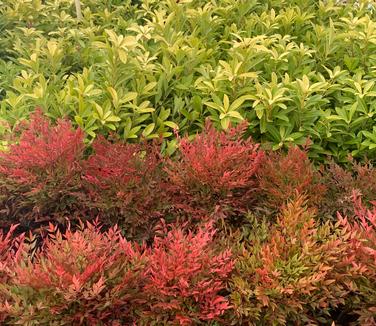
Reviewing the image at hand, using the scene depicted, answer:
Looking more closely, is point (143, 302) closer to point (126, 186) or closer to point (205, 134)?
point (126, 186)

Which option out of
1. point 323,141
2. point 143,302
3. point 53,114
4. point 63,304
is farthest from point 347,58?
point 63,304

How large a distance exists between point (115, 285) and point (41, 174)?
0.80 m

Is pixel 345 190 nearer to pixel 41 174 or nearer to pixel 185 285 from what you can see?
pixel 185 285

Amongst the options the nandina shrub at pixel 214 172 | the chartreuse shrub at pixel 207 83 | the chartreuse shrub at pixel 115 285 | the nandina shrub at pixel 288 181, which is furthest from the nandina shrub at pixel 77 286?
the chartreuse shrub at pixel 207 83

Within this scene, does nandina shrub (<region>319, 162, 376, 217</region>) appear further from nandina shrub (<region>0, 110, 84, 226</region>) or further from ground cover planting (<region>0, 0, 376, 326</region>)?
nandina shrub (<region>0, 110, 84, 226</region>)

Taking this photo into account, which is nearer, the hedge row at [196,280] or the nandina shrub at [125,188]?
Result: the hedge row at [196,280]

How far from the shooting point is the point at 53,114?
3.19 metres

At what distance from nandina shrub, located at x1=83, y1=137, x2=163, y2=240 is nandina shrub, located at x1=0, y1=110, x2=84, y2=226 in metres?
0.10

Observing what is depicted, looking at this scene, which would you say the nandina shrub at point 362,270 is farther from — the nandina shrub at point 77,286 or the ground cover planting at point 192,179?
the nandina shrub at point 77,286

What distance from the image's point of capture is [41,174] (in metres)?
2.69

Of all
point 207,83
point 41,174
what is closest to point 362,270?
point 207,83

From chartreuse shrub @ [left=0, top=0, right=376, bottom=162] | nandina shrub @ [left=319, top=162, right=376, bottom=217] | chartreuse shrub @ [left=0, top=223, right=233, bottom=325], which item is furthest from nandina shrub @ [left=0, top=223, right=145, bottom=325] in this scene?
nandina shrub @ [left=319, top=162, right=376, bottom=217]

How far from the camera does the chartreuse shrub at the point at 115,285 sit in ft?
6.88

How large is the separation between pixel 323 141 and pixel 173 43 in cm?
117
